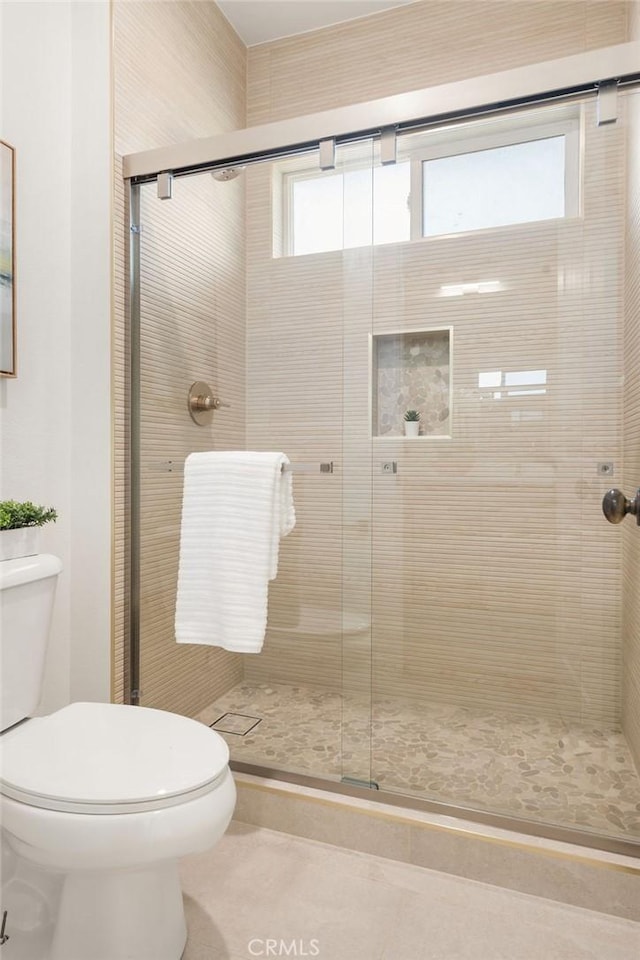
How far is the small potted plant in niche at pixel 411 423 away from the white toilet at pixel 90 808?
909mm

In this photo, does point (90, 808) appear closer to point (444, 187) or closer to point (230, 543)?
point (230, 543)

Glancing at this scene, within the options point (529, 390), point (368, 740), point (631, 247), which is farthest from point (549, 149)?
point (368, 740)

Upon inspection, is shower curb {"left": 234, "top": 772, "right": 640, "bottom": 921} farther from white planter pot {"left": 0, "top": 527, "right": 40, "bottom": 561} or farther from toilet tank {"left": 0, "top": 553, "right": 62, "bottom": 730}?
white planter pot {"left": 0, "top": 527, "right": 40, "bottom": 561}

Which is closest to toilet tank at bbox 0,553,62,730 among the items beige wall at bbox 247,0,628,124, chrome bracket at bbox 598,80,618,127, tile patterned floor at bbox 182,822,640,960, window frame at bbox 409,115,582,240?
tile patterned floor at bbox 182,822,640,960

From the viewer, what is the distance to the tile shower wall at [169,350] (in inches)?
67.5

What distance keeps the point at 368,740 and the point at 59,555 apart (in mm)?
1035

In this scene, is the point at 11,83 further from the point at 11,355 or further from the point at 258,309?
the point at 258,309

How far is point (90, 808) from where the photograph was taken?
95 centimetres

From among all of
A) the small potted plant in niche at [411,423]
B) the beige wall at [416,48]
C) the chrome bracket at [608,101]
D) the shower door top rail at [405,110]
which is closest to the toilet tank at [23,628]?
the small potted plant in niche at [411,423]

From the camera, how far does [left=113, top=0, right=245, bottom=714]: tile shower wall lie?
5.63 feet

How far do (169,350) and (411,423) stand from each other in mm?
774

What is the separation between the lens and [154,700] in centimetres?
179

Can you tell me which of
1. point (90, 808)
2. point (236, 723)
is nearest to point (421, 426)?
point (236, 723)

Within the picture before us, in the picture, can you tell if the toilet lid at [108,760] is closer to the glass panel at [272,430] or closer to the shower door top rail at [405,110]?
the glass panel at [272,430]
